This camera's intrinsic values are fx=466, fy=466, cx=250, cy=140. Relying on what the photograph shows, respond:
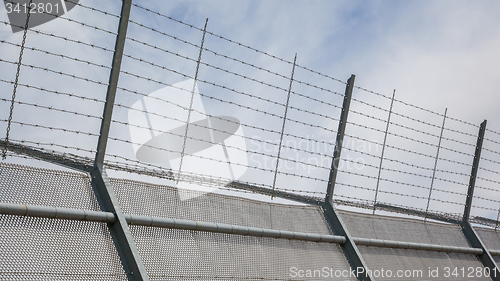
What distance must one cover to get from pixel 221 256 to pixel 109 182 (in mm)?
1224

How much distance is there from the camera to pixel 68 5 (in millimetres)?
4012

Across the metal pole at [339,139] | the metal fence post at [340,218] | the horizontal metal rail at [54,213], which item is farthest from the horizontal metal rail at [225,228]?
the metal pole at [339,139]

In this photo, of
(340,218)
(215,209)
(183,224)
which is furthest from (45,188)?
(340,218)

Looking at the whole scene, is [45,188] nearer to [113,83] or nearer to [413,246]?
[113,83]

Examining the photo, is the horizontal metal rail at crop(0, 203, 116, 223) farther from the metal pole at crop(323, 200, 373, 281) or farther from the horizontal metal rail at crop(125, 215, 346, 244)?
the metal pole at crop(323, 200, 373, 281)

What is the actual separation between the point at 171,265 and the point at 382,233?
10.2 feet

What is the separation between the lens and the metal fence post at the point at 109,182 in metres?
3.82

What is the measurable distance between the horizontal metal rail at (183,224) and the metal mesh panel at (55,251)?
60 mm

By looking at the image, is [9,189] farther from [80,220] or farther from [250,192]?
[250,192]

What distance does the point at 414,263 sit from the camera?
5.93 metres

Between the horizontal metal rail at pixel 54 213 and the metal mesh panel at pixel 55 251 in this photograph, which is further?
the horizontal metal rail at pixel 54 213

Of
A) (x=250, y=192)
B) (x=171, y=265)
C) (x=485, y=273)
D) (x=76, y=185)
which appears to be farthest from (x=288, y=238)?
(x=485, y=273)

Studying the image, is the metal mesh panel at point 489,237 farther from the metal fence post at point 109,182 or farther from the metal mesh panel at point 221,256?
the metal fence post at point 109,182

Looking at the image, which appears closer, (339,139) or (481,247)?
(339,139)
